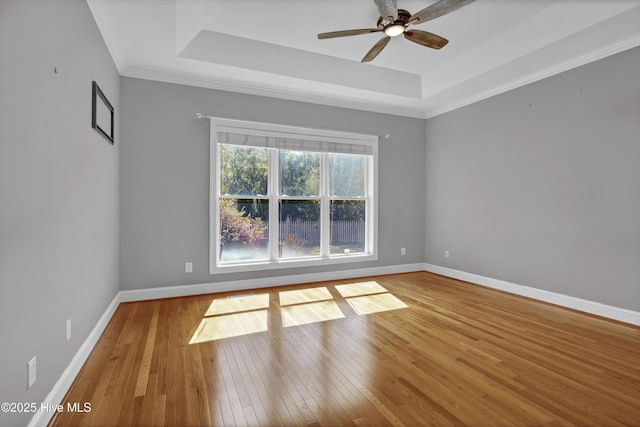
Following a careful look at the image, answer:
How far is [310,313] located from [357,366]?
1200 millimetres

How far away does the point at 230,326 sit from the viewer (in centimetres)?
304

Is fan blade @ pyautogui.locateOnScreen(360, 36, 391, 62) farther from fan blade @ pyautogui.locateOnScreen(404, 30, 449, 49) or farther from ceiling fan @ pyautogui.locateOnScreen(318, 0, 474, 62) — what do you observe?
fan blade @ pyautogui.locateOnScreen(404, 30, 449, 49)

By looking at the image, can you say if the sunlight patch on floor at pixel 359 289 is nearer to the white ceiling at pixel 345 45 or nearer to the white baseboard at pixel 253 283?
the white baseboard at pixel 253 283

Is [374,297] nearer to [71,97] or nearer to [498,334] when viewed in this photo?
[498,334]

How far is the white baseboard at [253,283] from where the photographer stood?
12.6ft

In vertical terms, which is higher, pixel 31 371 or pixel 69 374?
pixel 31 371

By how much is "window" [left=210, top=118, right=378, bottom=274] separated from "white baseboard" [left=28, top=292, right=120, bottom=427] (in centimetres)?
152

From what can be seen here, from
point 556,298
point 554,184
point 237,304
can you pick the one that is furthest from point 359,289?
point 554,184

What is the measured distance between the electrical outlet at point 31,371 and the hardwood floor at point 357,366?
344mm

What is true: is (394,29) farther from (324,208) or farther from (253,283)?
(253,283)

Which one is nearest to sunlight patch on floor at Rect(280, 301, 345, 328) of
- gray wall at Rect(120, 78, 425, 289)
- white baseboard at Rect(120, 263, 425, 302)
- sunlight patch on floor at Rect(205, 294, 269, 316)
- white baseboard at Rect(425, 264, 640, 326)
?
sunlight patch on floor at Rect(205, 294, 269, 316)

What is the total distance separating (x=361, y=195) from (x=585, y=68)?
319 cm

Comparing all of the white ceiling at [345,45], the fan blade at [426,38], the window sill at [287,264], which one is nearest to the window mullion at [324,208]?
the window sill at [287,264]

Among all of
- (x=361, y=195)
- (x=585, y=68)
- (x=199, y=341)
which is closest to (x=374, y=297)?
(x=361, y=195)
